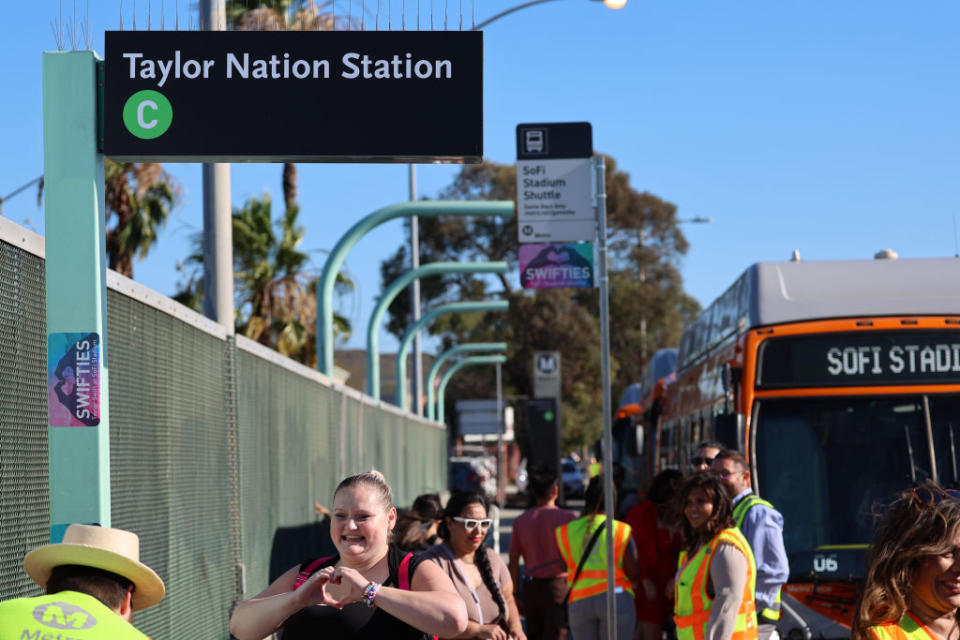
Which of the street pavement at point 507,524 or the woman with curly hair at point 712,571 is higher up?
the woman with curly hair at point 712,571

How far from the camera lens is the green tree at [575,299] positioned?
191 ft

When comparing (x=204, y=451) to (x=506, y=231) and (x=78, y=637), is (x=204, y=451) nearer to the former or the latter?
(x=78, y=637)

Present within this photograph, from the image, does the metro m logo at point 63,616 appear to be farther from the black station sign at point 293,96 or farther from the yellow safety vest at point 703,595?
the yellow safety vest at point 703,595

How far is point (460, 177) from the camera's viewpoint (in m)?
60.3

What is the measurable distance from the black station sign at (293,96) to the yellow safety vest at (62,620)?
9.11ft

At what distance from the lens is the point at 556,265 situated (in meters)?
9.23

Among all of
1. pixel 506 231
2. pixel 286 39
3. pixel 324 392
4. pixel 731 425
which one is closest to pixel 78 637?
pixel 286 39

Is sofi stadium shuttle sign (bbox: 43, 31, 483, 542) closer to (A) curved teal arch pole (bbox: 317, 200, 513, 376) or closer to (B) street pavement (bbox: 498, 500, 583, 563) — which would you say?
(A) curved teal arch pole (bbox: 317, 200, 513, 376)

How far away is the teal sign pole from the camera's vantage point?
548cm

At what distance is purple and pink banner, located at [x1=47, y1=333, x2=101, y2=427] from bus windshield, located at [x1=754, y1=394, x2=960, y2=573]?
5899 millimetres

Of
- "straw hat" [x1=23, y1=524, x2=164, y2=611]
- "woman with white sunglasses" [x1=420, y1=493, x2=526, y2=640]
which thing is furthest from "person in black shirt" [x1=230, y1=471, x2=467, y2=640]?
"woman with white sunglasses" [x1=420, y1=493, x2=526, y2=640]

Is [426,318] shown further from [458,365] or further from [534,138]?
[534,138]

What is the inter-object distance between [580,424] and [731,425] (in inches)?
1957

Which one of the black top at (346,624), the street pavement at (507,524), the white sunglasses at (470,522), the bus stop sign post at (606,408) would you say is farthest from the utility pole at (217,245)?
the street pavement at (507,524)
